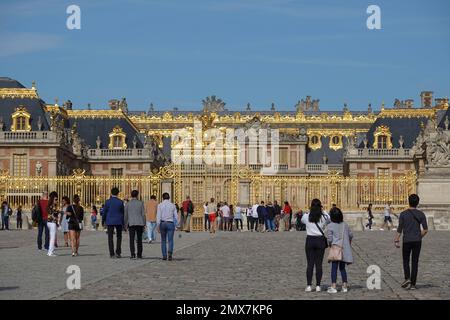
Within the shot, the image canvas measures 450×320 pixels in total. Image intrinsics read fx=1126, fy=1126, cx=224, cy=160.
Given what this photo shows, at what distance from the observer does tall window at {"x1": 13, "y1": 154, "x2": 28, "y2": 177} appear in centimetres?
5878

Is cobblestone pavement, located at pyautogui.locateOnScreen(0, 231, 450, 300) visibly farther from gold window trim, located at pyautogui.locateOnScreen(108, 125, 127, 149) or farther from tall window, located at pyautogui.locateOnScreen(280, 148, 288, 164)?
tall window, located at pyautogui.locateOnScreen(280, 148, 288, 164)

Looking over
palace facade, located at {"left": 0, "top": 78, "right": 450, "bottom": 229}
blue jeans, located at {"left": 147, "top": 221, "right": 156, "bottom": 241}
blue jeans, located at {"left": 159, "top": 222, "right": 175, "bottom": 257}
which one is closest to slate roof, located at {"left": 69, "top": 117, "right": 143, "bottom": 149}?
palace facade, located at {"left": 0, "top": 78, "right": 450, "bottom": 229}

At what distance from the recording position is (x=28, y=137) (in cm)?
5859

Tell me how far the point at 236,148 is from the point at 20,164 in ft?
37.1

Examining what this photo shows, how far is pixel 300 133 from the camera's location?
8362cm

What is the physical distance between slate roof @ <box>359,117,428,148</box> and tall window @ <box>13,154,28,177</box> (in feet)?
70.3

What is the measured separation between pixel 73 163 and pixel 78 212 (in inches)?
1628

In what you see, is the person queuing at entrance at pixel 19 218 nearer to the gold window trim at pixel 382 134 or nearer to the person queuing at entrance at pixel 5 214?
the person queuing at entrance at pixel 5 214

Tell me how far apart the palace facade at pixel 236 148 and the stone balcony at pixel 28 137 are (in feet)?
0.17

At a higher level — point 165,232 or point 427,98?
point 427,98

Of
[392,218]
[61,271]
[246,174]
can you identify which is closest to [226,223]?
[246,174]

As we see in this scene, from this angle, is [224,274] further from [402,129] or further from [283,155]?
[283,155]

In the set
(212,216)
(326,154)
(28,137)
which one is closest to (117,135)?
(28,137)
